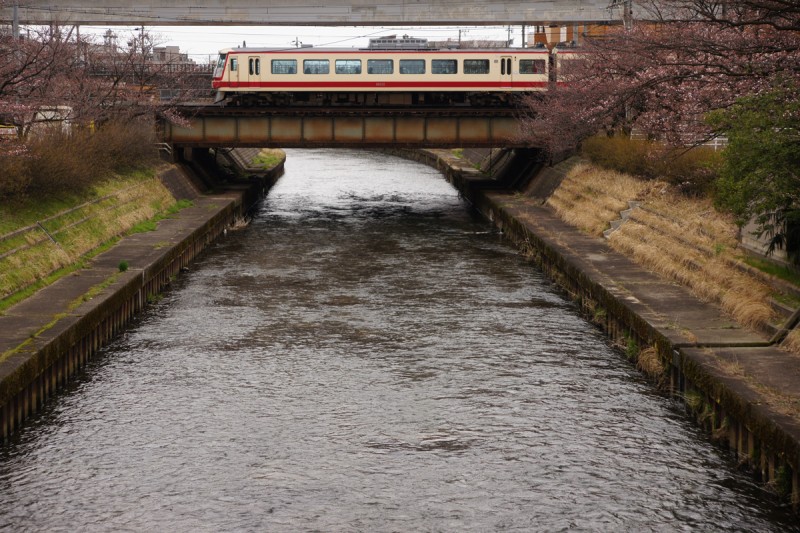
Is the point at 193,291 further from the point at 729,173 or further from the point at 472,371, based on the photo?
the point at 729,173

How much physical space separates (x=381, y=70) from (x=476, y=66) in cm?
457

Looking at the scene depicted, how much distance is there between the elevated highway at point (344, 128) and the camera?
4753 centimetres

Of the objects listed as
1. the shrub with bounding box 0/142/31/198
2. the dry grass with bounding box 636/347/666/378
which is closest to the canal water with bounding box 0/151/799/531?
the dry grass with bounding box 636/347/666/378

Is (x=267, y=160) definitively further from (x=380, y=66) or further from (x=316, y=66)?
(x=380, y=66)

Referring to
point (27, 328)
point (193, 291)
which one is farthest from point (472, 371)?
point (193, 291)

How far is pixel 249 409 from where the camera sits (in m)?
18.1

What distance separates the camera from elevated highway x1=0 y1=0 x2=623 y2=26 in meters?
56.2

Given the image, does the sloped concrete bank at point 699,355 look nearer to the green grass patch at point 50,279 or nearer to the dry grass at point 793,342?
the dry grass at point 793,342

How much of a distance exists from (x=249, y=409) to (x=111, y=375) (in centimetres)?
362

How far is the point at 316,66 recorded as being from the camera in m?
50.9

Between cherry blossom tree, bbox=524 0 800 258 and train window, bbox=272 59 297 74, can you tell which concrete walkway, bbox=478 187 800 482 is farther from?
train window, bbox=272 59 297 74

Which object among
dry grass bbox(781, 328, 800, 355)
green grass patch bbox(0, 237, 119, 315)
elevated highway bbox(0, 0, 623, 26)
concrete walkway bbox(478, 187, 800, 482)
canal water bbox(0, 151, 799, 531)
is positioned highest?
elevated highway bbox(0, 0, 623, 26)

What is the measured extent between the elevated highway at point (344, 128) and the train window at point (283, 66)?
316 centimetres

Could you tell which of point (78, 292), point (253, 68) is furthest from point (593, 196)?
point (78, 292)
